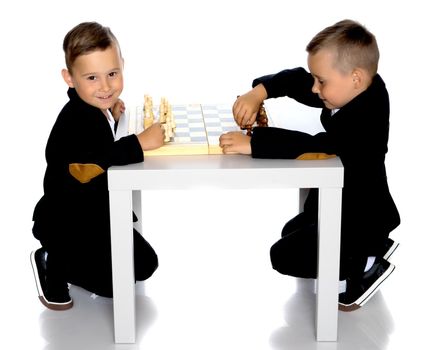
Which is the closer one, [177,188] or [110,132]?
[177,188]

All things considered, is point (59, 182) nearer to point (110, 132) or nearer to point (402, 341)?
point (110, 132)

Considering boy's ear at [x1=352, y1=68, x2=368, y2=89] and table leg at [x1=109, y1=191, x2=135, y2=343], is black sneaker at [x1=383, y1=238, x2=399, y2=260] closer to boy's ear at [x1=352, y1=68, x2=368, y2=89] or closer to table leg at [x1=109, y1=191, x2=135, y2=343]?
boy's ear at [x1=352, y1=68, x2=368, y2=89]

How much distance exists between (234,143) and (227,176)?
150 mm

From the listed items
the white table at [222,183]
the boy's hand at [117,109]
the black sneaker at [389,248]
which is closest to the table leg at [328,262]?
the white table at [222,183]

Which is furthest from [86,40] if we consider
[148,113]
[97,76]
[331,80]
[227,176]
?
[331,80]

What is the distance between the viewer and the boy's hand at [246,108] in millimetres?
3473

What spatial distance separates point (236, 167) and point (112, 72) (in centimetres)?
54

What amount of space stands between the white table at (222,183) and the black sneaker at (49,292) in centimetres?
34

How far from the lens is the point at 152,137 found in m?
3.29

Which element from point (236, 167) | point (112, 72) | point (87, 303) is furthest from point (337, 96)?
point (87, 303)

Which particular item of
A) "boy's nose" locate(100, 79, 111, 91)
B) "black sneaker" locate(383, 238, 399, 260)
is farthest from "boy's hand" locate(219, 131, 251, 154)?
"black sneaker" locate(383, 238, 399, 260)

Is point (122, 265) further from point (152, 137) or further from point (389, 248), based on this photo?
point (389, 248)

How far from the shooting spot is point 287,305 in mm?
3600

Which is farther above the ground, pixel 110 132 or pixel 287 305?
pixel 110 132
